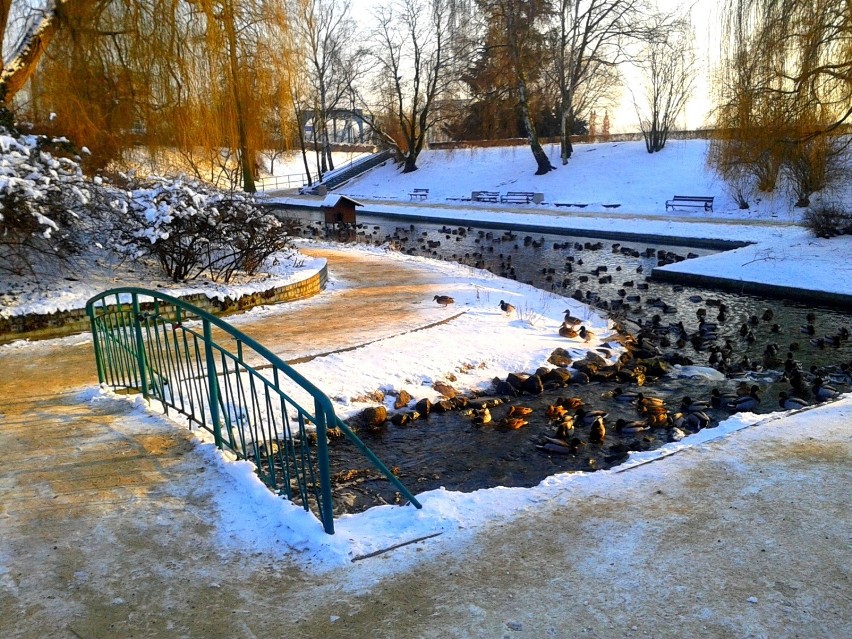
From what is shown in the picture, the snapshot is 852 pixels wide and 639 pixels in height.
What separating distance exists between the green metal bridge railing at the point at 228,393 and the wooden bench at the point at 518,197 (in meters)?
25.9

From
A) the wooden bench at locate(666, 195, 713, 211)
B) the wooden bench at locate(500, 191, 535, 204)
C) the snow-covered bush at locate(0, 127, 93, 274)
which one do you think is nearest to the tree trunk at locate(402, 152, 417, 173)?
the wooden bench at locate(500, 191, 535, 204)

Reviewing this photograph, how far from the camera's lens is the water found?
6195 millimetres

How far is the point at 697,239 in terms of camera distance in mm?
19891

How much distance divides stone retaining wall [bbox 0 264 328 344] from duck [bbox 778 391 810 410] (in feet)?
23.2

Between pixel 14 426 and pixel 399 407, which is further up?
pixel 14 426

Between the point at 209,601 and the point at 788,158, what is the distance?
1638 cm

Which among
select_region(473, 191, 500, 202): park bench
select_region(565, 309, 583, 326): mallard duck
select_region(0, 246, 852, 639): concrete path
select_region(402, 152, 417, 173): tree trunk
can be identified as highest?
select_region(402, 152, 417, 173): tree trunk

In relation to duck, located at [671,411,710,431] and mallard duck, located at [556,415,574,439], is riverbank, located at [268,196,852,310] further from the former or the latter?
mallard duck, located at [556,415,574,439]

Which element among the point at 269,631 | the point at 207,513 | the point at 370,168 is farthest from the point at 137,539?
the point at 370,168

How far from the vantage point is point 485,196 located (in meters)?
34.8

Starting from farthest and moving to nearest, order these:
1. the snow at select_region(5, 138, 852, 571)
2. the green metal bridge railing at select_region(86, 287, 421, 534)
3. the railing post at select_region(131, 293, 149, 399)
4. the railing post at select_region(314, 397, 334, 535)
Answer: the railing post at select_region(131, 293, 149, 399)
the green metal bridge railing at select_region(86, 287, 421, 534)
the snow at select_region(5, 138, 852, 571)
the railing post at select_region(314, 397, 334, 535)

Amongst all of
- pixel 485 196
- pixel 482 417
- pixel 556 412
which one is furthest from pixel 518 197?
Result: pixel 482 417

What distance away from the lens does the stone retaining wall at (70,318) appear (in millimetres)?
8672

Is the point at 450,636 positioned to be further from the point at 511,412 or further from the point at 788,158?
the point at 788,158
